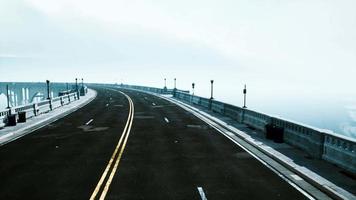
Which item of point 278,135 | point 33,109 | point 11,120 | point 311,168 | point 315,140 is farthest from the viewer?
point 33,109

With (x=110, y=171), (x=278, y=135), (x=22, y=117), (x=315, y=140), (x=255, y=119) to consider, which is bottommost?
(x=110, y=171)

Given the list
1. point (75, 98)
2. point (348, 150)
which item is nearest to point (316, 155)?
point (348, 150)

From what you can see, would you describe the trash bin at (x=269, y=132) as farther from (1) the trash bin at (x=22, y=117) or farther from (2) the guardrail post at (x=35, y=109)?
(2) the guardrail post at (x=35, y=109)

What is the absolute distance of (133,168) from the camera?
11898 mm

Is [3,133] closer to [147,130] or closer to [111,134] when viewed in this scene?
[111,134]

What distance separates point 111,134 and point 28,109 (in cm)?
1090

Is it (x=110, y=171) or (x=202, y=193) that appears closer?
(x=202, y=193)

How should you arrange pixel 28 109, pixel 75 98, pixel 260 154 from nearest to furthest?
pixel 260 154, pixel 28 109, pixel 75 98

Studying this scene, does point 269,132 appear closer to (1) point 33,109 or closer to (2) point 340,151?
(2) point 340,151

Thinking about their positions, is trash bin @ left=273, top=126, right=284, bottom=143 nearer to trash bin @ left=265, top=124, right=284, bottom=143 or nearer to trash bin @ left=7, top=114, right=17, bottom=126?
trash bin @ left=265, top=124, right=284, bottom=143

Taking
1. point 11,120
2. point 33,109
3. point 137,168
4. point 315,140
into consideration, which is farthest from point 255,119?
point 33,109

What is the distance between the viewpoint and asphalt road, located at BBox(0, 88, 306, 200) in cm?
947

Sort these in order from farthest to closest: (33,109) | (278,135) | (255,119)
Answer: (33,109)
(255,119)
(278,135)

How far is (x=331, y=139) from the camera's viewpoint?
476 inches
